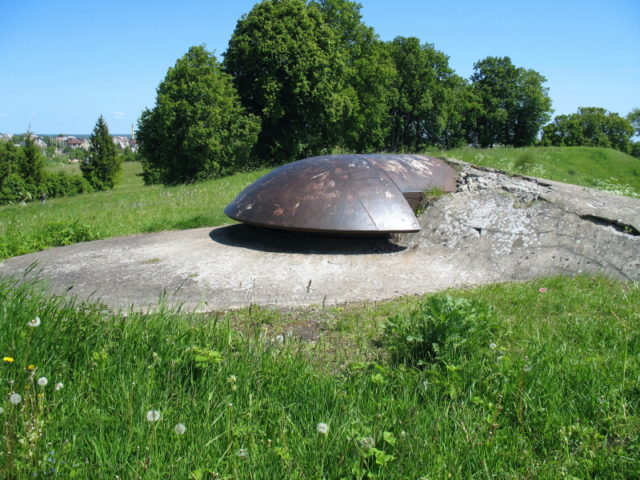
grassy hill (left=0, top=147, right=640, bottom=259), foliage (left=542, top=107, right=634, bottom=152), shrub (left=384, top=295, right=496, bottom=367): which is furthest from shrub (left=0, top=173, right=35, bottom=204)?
foliage (left=542, top=107, right=634, bottom=152)

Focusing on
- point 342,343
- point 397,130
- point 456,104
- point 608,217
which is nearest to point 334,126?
point 397,130

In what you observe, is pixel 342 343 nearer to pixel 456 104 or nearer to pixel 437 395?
pixel 437 395

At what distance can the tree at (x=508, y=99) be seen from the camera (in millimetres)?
48031

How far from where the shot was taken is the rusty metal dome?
5453 millimetres

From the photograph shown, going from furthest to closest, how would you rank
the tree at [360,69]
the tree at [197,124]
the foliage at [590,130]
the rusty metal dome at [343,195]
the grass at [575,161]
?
the foliage at [590,130] → the tree at [360,69] → the tree at [197,124] → the grass at [575,161] → the rusty metal dome at [343,195]

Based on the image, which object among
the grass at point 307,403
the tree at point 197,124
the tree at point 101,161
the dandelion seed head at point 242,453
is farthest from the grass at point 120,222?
the tree at point 101,161

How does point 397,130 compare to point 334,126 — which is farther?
point 397,130

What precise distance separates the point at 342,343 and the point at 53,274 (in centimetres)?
305

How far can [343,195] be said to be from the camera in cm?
565

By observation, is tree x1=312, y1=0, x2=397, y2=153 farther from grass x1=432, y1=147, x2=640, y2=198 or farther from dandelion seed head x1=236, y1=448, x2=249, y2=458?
dandelion seed head x1=236, y1=448, x2=249, y2=458

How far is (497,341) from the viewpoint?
3.21 metres

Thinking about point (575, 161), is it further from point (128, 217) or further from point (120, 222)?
point (120, 222)

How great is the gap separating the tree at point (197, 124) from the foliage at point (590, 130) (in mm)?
44873

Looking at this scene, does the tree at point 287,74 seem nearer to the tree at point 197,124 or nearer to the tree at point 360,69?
the tree at point 197,124
